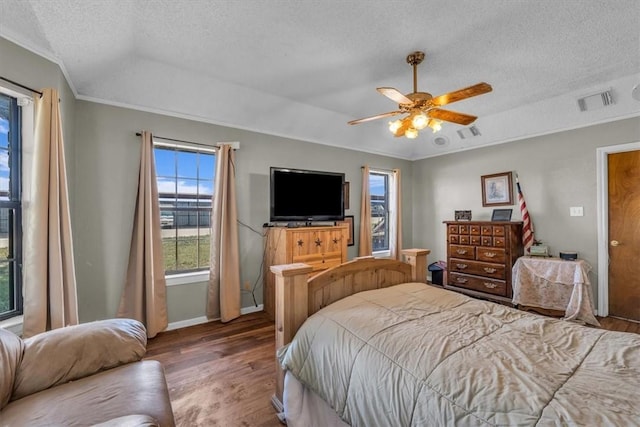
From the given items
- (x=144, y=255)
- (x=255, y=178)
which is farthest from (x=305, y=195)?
(x=144, y=255)

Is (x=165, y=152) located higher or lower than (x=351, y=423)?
higher

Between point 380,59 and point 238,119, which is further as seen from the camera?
point 238,119

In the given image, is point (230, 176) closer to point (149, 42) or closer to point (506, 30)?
point (149, 42)

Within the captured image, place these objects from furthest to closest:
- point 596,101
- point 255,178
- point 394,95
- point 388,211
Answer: point 388,211 → point 255,178 → point 596,101 → point 394,95

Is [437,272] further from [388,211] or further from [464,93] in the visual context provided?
[464,93]

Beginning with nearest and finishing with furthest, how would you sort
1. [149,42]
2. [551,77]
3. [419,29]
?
1. [419,29]
2. [149,42]
3. [551,77]

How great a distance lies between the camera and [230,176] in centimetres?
328

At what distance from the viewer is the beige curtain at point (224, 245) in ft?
10.5

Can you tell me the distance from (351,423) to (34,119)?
8.90 ft

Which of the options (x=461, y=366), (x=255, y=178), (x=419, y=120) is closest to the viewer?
(x=461, y=366)

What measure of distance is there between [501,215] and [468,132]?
136cm

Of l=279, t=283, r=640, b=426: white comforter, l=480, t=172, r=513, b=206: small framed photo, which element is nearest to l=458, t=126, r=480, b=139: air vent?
l=480, t=172, r=513, b=206: small framed photo

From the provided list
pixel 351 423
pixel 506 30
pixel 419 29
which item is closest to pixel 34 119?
pixel 351 423

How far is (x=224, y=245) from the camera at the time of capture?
3225 millimetres
